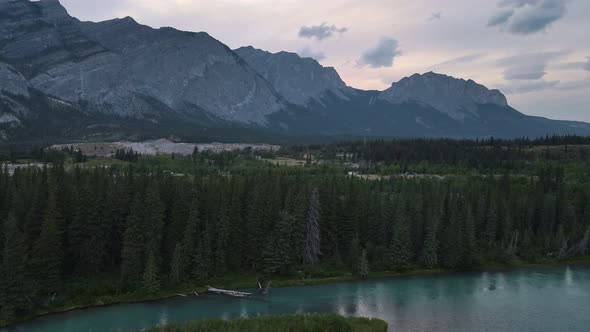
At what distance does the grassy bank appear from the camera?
138ft

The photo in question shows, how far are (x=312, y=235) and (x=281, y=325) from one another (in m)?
36.8

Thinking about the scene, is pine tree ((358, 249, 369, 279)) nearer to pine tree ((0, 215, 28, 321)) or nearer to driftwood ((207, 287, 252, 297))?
driftwood ((207, 287, 252, 297))

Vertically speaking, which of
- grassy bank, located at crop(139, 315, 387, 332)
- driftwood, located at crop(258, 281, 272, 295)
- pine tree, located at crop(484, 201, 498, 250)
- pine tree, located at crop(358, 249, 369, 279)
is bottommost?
driftwood, located at crop(258, 281, 272, 295)

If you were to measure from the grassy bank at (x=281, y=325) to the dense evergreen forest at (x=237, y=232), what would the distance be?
24.8m

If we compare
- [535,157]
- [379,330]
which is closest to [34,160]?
[379,330]

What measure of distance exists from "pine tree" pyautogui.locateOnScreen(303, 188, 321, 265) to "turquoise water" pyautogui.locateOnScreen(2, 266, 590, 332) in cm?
810

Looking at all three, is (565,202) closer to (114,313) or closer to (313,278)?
(313,278)

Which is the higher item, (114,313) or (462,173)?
(462,173)

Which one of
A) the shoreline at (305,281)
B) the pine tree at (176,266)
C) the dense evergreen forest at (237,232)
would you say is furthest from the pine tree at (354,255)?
the pine tree at (176,266)

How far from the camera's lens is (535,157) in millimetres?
183000

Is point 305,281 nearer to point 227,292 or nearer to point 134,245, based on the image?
point 227,292

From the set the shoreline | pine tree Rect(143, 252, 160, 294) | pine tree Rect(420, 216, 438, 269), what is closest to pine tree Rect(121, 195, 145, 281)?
pine tree Rect(143, 252, 160, 294)

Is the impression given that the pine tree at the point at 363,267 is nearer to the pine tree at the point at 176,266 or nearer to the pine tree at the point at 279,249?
the pine tree at the point at 279,249

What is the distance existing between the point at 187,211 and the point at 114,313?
69.6 ft
